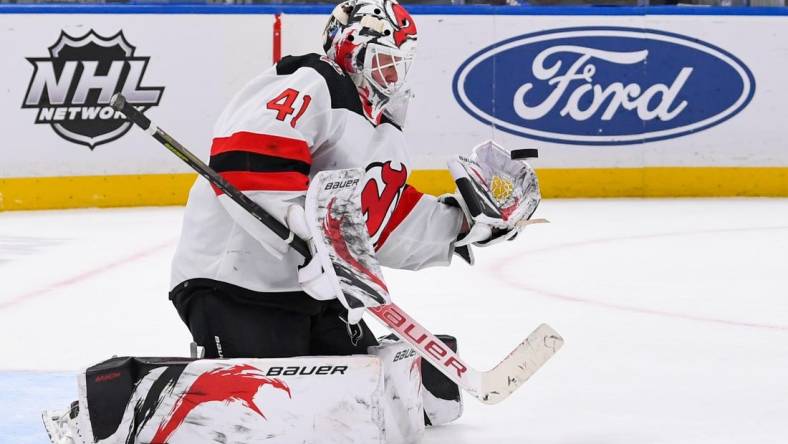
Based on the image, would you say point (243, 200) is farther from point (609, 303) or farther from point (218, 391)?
point (609, 303)

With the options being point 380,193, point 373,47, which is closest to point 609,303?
point 380,193

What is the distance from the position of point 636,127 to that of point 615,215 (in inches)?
31.4

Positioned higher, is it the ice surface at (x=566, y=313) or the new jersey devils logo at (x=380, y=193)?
the new jersey devils logo at (x=380, y=193)

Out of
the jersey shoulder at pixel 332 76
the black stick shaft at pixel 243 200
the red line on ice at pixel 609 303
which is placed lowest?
the red line on ice at pixel 609 303

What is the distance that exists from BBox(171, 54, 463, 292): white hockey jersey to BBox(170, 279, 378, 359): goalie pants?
0.02 meters

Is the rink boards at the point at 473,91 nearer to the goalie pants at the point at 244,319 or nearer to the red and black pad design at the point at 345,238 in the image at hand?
the goalie pants at the point at 244,319

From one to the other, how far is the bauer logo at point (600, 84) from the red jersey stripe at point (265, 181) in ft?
14.0

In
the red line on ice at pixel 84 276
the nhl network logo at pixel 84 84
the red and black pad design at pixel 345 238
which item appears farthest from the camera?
the nhl network logo at pixel 84 84

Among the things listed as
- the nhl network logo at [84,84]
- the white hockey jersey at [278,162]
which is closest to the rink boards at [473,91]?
the nhl network logo at [84,84]

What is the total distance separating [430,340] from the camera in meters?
2.29

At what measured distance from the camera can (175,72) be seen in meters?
6.01

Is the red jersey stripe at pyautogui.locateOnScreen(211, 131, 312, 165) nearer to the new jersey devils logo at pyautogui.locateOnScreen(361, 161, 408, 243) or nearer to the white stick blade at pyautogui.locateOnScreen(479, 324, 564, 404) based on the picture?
the new jersey devils logo at pyautogui.locateOnScreen(361, 161, 408, 243)

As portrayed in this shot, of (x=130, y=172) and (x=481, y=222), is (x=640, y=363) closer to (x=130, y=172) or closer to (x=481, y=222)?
(x=481, y=222)

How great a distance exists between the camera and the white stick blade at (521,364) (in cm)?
238
